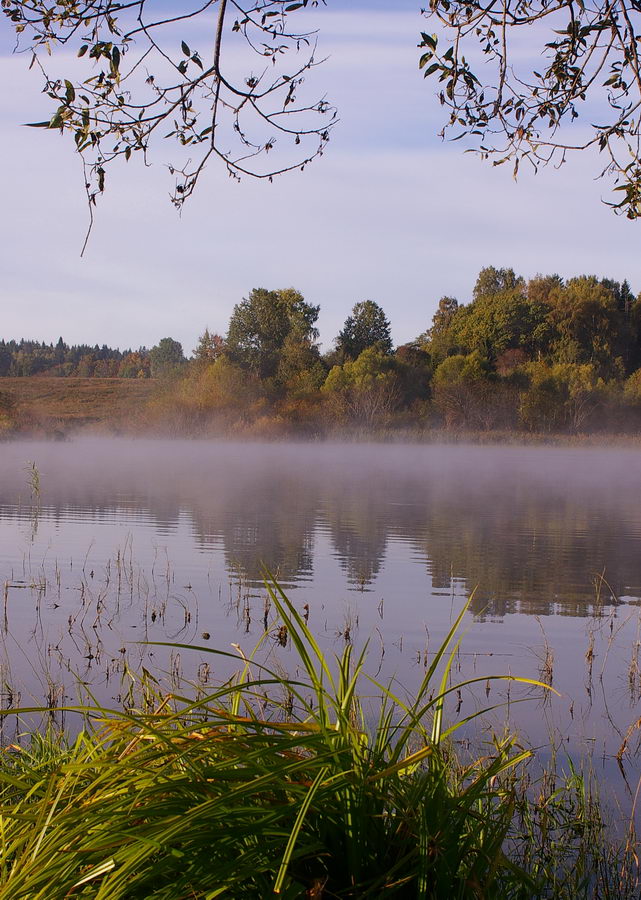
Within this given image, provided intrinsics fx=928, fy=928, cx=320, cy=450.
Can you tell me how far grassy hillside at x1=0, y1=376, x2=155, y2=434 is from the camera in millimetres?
64250

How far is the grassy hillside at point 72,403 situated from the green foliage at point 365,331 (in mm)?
19162

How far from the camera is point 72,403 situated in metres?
92.2

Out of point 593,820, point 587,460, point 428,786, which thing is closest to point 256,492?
point 593,820

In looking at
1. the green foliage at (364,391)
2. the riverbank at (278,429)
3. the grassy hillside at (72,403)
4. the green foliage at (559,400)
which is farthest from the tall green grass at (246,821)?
the green foliage at (559,400)

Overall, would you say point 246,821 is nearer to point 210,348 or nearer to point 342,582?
point 342,582

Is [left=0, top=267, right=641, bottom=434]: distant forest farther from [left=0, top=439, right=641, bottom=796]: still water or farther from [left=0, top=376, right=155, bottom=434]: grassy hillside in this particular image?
[left=0, top=439, right=641, bottom=796]: still water

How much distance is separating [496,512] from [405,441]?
43.4 meters

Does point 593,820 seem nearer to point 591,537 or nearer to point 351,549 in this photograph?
point 351,549

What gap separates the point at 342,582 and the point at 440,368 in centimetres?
6058

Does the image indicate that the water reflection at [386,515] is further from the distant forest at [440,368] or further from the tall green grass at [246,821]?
the distant forest at [440,368]

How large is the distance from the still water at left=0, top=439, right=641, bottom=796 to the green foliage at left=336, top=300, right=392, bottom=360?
54.6 m

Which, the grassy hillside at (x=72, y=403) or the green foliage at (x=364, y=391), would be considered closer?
the grassy hillside at (x=72, y=403)

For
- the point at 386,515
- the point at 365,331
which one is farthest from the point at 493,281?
the point at 386,515

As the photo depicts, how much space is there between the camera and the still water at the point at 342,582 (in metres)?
8.22
